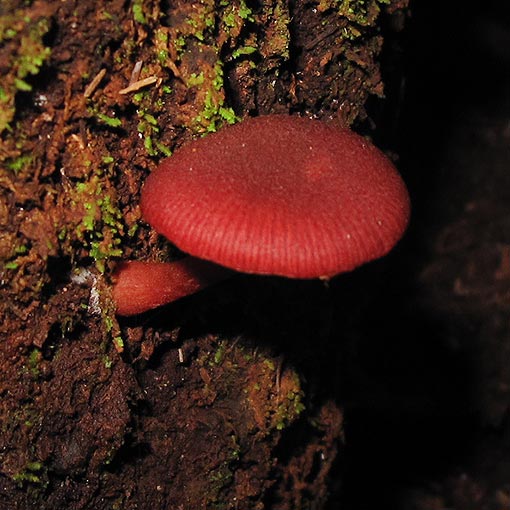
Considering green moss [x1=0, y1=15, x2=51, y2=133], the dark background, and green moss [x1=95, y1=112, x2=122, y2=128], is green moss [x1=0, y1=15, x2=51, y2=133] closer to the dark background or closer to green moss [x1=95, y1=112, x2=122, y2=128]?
green moss [x1=95, y1=112, x2=122, y2=128]

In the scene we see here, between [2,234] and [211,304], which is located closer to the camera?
[2,234]

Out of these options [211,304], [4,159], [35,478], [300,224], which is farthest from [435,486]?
[4,159]

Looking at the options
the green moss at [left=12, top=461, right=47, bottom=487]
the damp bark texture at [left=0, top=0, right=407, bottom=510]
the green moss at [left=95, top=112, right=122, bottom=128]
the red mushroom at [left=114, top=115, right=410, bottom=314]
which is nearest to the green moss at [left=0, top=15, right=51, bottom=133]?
the damp bark texture at [left=0, top=0, right=407, bottom=510]

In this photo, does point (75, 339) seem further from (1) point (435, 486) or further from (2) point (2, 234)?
(1) point (435, 486)

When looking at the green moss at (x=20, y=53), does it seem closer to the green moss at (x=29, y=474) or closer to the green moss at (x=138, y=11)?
the green moss at (x=138, y=11)

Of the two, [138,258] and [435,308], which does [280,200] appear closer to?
[138,258]

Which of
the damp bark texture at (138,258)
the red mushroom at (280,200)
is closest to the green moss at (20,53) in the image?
the damp bark texture at (138,258)

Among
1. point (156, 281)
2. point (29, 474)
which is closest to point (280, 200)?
point (156, 281)

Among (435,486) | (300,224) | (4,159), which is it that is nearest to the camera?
(300,224)
